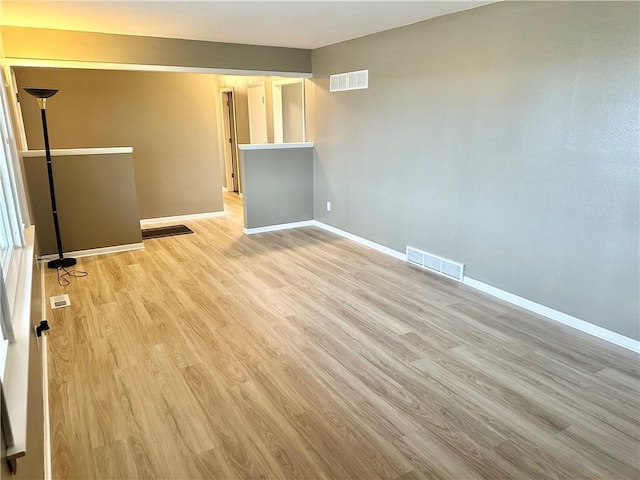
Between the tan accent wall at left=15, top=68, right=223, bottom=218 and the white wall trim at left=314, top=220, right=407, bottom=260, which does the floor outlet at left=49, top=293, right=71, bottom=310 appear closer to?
the tan accent wall at left=15, top=68, right=223, bottom=218

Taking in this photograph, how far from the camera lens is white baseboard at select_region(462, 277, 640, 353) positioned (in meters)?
2.92

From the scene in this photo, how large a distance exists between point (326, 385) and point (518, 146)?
95.3 inches

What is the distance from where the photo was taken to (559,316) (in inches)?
129

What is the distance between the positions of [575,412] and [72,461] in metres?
2.56

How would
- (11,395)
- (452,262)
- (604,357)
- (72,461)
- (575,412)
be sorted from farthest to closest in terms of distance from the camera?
(452,262), (604,357), (575,412), (72,461), (11,395)

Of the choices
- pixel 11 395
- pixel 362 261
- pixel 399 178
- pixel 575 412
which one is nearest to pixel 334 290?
pixel 362 261

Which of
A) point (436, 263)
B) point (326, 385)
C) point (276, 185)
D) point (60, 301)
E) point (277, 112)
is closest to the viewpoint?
point (326, 385)

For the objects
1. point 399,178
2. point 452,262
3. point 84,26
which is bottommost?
point 452,262

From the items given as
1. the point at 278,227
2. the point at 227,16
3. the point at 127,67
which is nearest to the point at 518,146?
the point at 227,16

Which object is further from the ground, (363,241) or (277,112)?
(277,112)

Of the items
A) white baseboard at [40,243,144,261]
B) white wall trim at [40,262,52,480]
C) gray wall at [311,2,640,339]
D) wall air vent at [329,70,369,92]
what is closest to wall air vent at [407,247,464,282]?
gray wall at [311,2,640,339]

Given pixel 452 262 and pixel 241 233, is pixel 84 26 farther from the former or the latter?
pixel 452 262

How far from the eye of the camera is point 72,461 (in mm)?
1912

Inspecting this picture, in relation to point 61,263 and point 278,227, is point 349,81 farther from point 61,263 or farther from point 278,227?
point 61,263
